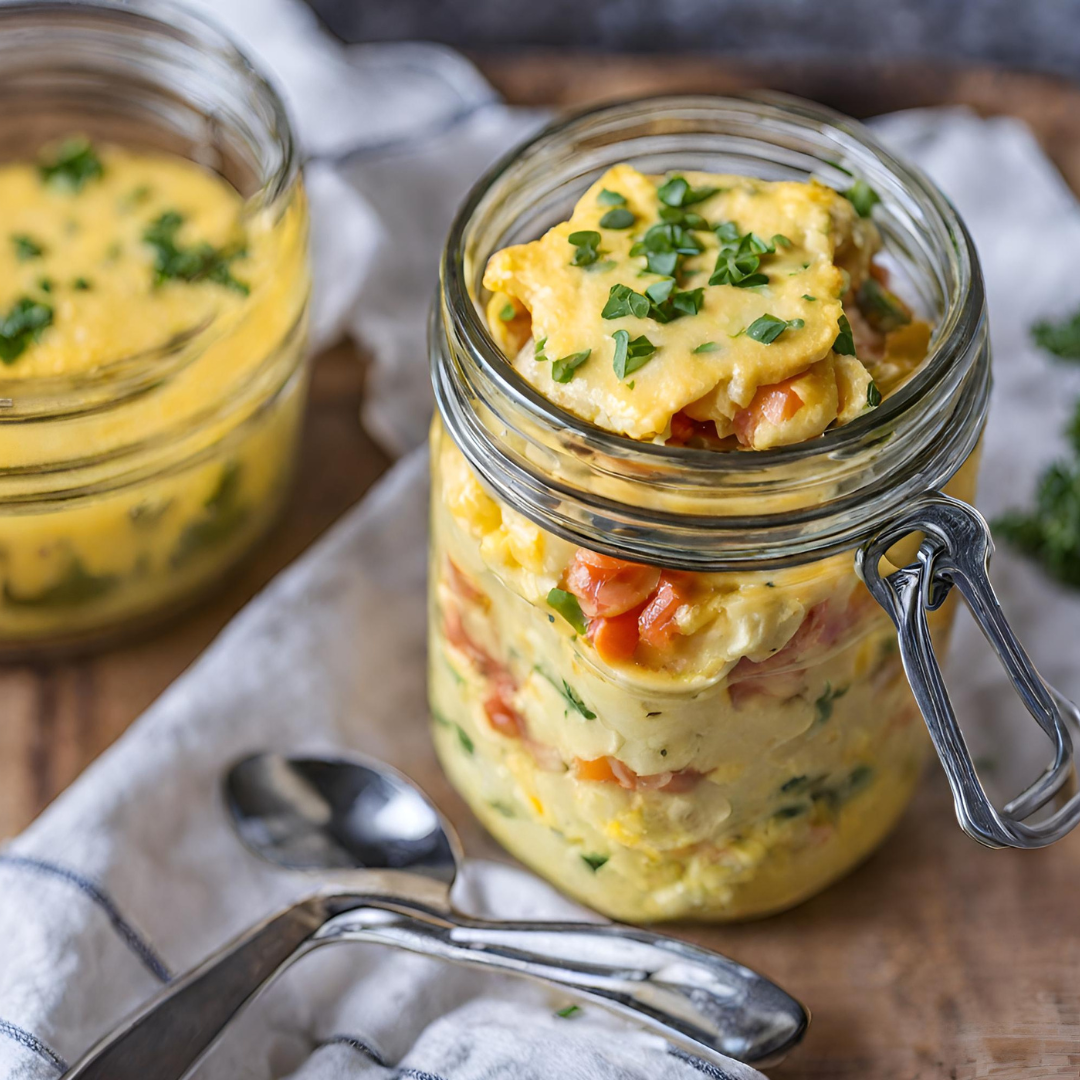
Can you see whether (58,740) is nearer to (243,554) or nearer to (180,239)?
(243,554)

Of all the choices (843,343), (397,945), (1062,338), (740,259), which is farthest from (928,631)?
(1062,338)

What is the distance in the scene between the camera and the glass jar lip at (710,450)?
118 cm

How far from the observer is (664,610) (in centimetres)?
126

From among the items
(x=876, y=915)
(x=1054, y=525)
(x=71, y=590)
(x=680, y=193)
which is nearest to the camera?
(x=680, y=193)

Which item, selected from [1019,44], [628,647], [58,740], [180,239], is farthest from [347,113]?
[1019,44]

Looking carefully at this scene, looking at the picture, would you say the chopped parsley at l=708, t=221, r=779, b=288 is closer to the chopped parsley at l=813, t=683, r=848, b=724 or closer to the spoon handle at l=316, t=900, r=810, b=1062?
the chopped parsley at l=813, t=683, r=848, b=724

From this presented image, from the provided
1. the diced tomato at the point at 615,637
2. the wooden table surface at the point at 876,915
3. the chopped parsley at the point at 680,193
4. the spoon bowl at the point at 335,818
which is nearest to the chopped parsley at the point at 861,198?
the chopped parsley at the point at 680,193

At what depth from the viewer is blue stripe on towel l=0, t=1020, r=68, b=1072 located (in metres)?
1.45

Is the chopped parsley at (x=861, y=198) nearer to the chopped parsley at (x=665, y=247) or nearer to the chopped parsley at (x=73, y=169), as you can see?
the chopped parsley at (x=665, y=247)

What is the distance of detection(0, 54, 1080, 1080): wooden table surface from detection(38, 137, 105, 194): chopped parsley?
1.62 ft

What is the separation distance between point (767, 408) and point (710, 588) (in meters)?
0.17

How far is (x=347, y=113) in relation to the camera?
232cm

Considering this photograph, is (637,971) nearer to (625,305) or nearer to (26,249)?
(625,305)

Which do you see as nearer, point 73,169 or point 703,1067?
point 703,1067
